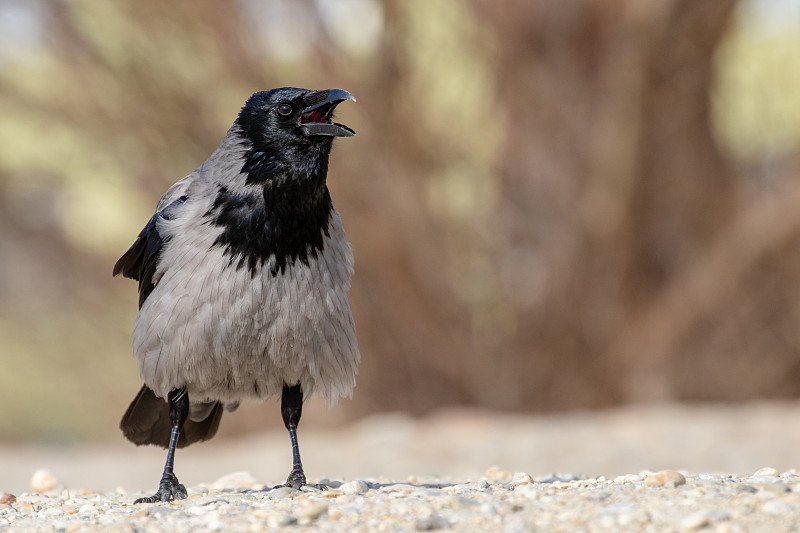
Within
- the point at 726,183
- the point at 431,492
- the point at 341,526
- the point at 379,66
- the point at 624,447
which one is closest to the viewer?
the point at 341,526

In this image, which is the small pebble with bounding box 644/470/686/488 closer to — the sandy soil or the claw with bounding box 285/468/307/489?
the claw with bounding box 285/468/307/489

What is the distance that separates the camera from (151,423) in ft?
16.7

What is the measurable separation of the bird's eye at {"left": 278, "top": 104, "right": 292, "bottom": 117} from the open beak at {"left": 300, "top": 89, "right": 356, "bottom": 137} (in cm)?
6

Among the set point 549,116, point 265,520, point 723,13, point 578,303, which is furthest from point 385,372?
point 265,520

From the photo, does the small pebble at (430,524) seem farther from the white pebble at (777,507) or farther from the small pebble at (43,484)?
the small pebble at (43,484)

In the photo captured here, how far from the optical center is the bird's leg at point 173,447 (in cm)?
436

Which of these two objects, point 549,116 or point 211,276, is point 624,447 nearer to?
point 549,116

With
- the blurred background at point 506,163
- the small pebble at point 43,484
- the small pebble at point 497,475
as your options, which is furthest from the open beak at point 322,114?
the blurred background at point 506,163

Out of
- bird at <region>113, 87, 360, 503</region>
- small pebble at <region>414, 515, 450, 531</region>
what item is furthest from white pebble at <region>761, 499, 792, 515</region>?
bird at <region>113, 87, 360, 503</region>

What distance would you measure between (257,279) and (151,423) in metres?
1.33

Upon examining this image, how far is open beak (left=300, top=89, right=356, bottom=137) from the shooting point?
169 inches

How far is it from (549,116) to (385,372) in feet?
10.3

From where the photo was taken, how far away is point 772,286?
10258mm

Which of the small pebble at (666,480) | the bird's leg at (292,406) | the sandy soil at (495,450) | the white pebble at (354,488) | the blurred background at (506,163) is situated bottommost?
the small pebble at (666,480)
